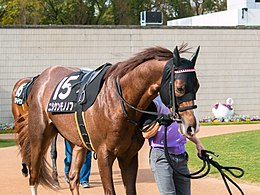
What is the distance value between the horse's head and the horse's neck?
0.80 feet

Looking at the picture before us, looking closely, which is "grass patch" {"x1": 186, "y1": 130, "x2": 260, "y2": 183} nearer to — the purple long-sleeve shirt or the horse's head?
the purple long-sleeve shirt

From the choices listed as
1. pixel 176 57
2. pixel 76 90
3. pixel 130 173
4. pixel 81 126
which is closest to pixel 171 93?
pixel 176 57

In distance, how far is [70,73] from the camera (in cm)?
671

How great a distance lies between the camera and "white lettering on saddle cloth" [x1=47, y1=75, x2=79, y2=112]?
Result: 5785 millimetres

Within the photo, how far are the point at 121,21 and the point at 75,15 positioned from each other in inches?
142

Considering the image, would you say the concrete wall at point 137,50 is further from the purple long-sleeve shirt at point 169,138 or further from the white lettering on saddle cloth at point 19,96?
the purple long-sleeve shirt at point 169,138

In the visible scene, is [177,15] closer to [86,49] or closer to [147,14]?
[147,14]

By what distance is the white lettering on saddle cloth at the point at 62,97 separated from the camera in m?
5.79

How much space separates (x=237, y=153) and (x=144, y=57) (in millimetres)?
6924

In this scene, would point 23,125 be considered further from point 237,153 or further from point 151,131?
point 237,153

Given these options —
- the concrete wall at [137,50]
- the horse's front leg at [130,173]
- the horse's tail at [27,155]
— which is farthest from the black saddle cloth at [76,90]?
the concrete wall at [137,50]

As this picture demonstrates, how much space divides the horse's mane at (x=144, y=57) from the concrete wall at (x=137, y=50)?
16.3m

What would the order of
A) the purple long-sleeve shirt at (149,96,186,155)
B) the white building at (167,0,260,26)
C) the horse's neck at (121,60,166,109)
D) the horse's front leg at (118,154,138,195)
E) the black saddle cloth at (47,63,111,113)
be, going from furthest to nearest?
the white building at (167,0,260,26) < the black saddle cloth at (47,63,111,113) < the horse's front leg at (118,154,138,195) < the purple long-sleeve shirt at (149,96,186,155) < the horse's neck at (121,60,166,109)

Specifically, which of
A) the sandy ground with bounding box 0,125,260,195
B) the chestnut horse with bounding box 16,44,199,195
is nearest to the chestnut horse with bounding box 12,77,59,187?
the sandy ground with bounding box 0,125,260,195
